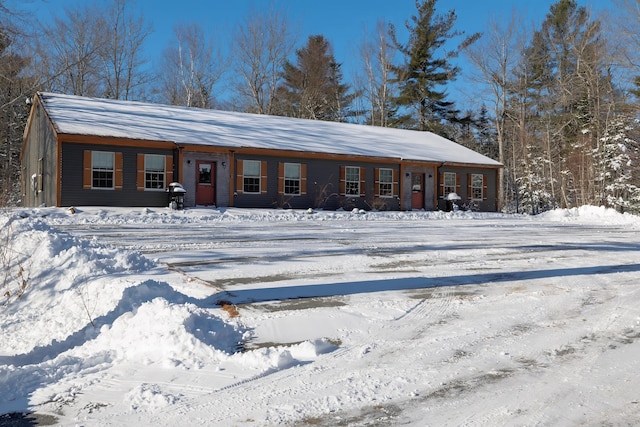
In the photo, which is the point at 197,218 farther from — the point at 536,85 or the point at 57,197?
the point at 536,85

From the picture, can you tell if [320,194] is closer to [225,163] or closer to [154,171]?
[225,163]

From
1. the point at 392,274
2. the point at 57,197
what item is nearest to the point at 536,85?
the point at 57,197

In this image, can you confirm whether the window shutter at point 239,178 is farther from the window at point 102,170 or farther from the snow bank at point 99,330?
the snow bank at point 99,330

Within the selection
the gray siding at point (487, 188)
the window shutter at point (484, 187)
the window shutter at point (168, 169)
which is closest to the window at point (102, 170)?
the window shutter at point (168, 169)

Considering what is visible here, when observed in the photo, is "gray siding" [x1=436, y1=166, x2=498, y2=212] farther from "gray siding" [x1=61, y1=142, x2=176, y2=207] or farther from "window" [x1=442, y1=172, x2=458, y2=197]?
"gray siding" [x1=61, y1=142, x2=176, y2=207]

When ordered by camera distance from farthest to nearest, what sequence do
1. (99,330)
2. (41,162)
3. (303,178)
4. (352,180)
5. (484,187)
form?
(484,187), (352,180), (303,178), (41,162), (99,330)

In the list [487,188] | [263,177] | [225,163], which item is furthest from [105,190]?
[487,188]

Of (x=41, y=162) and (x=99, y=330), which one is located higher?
(x=41, y=162)

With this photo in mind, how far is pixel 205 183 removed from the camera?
73.5 ft

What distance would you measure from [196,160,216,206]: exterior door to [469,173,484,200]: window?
1467 centimetres

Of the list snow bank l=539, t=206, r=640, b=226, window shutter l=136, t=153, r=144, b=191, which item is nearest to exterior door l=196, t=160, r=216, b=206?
window shutter l=136, t=153, r=144, b=191

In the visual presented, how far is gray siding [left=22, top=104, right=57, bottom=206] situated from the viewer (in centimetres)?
2047

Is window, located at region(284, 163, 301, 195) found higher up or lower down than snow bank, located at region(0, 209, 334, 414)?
higher up

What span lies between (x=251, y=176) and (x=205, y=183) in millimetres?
2081
